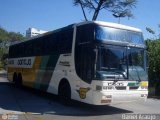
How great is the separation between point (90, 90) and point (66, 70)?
7.82ft

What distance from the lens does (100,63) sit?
12625 millimetres

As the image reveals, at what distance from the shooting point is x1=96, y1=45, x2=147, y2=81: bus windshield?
498 inches

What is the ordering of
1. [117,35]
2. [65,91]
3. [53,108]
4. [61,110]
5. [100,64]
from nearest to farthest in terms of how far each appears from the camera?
[100,64] < [117,35] < [61,110] < [53,108] < [65,91]

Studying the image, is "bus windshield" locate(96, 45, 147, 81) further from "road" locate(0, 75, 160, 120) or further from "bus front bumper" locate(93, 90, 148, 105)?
"road" locate(0, 75, 160, 120)

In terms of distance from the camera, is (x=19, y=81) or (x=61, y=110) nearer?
(x=61, y=110)

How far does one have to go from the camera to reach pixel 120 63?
1308 centimetres

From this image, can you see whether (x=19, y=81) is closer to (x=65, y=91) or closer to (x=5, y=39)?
(x=65, y=91)

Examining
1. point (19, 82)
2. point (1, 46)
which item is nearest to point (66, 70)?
point (19, 82)

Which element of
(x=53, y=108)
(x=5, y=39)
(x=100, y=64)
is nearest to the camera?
(x=100, y=64)

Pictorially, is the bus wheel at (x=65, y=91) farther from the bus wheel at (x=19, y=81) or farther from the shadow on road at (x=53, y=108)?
the bus wheel at (x=19, y=81)

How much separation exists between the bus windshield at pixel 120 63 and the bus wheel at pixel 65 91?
8.31 ft

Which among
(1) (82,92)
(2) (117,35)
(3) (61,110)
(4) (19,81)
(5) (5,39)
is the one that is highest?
(5) (5,39)

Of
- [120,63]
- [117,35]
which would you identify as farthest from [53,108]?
[117,35]

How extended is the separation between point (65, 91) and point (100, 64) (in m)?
3.00
